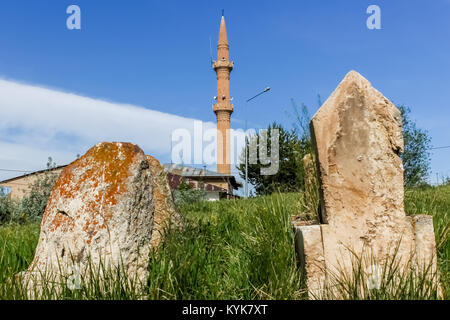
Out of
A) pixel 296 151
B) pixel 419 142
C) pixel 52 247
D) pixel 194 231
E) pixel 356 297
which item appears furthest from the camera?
pixel 419 142

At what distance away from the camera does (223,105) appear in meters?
43.8

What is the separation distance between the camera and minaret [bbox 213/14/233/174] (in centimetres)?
4388

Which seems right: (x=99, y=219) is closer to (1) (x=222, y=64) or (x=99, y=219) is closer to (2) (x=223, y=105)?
(2) (x=223, y=105)

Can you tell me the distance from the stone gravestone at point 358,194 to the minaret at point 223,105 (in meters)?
39.5

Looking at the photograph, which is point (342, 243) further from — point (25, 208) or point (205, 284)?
point (25, 208)

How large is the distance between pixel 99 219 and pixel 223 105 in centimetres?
4116

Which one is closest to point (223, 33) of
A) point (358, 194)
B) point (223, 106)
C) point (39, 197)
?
point (223, 106)

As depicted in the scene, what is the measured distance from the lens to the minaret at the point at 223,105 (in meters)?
43.9

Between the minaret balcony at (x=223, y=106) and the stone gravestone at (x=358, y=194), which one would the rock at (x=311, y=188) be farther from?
the minaret balcony at (x=223, y=106)

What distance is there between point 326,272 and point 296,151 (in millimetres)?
2200

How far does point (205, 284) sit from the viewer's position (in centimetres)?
353

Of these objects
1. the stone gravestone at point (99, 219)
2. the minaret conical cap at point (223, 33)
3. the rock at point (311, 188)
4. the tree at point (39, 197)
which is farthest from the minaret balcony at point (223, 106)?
the stone gravestone at point (99, 219)

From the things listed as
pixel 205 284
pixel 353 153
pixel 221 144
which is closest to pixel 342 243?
pixel 353 153

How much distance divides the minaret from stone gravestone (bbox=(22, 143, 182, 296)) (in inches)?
1562
